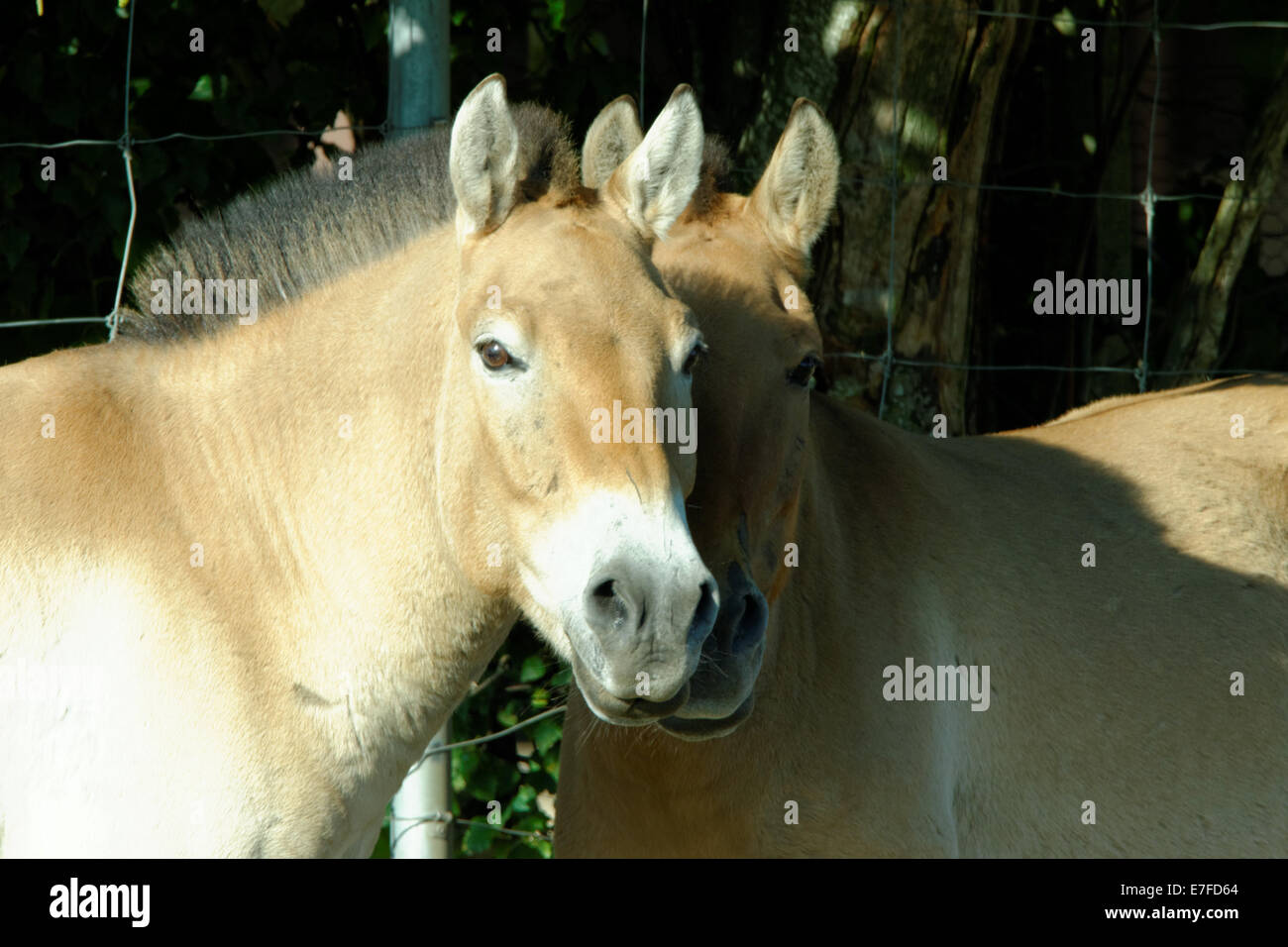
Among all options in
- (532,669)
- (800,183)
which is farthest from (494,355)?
(532,669)

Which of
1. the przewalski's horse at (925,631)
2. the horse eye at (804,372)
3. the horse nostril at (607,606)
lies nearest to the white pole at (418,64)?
the przewalski's horse at (925,631)

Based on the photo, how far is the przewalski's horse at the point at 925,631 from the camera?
119 inches

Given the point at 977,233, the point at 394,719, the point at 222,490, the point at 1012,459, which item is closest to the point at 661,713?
the point at 394,719

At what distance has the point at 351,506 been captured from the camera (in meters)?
2.83

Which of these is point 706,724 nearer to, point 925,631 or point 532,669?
point 925,631

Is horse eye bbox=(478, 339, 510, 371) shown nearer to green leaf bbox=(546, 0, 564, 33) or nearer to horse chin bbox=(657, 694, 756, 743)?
horse chin bbox=(657, 694, 756, 743)

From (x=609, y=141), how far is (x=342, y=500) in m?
1.01

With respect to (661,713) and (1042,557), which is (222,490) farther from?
(1042,557)

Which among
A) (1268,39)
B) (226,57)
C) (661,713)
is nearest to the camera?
(661,713)

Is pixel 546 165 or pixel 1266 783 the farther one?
pixel 1266 783

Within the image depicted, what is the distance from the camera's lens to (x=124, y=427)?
282cm

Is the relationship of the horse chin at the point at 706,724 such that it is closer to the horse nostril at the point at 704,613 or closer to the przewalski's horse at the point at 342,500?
the przewalski's horse at the point at 342,500

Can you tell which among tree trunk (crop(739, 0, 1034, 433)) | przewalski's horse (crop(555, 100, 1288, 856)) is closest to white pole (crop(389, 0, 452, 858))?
przewalski's horse (crop(555, 100, 1288, 856))
